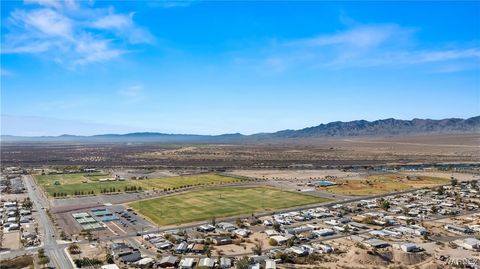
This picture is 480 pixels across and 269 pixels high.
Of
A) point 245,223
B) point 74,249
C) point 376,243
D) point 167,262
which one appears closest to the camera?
point 167,262

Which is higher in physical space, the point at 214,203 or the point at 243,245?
the point at 214,203

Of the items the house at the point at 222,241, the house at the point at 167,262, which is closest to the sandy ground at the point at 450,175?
the house at the point at 222,241

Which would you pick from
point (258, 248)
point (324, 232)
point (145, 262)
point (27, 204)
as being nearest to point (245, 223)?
point (324, 232)

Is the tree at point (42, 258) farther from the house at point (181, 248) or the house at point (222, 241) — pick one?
the house at point (222, 241)

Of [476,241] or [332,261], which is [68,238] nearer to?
[332,261]

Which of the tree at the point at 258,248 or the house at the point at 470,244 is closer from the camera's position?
the tree at the point at 258,248

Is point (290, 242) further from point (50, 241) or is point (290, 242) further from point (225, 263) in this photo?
point (50, 241)
